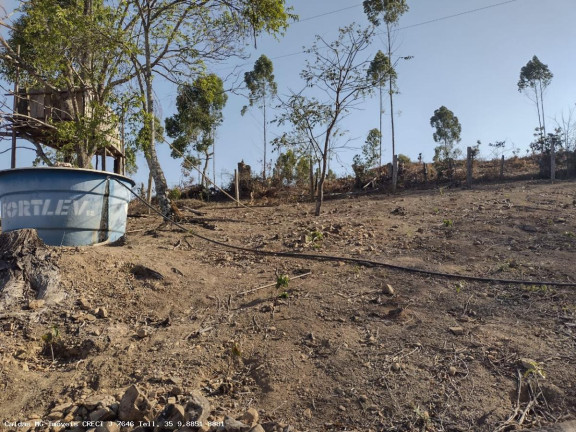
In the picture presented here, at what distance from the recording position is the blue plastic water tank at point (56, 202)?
19.0 feet

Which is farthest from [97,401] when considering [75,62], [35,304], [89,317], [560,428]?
[75,62]

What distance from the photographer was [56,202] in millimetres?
5836

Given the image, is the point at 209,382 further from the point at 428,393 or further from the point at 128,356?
the point at 428,393

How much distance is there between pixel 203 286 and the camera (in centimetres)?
506

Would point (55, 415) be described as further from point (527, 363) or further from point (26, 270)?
point (527, 363)

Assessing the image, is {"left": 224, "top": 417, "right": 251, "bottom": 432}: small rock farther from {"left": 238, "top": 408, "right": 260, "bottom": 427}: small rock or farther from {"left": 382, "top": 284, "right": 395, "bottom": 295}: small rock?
{"left": 382, "top": 284, "right": 395, "bottom": 295}: small rock

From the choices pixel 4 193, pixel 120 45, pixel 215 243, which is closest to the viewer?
pixel 4 193

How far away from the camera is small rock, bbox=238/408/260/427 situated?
9.65 feet

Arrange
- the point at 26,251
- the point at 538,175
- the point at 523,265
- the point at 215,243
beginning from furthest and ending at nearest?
1. the point at 538,175
2. the point at 215,243
3. the point at 523,265
4. the point at 26,251

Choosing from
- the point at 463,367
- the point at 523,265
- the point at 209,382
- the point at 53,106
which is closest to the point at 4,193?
the point at 209,382

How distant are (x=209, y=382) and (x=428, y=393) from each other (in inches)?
61.1

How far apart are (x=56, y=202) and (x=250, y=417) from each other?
414 cm

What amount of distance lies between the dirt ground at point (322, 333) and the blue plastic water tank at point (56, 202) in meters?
0.65

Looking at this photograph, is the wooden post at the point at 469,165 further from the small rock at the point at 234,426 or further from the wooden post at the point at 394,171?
the small rock at the point at 234,426
